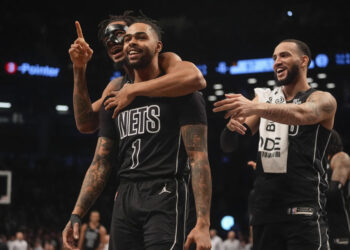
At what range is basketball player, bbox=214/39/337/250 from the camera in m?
4.47

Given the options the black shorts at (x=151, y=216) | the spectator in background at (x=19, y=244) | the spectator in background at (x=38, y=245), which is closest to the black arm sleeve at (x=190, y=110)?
the black shorts at (x=151, y=216)

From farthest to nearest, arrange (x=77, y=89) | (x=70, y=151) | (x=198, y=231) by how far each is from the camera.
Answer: (x=70, y=151), (x=77, y=89), (x=198, y=231)

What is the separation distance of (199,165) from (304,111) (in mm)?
1162

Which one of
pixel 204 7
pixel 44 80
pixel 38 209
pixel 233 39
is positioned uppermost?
pixel 204 7

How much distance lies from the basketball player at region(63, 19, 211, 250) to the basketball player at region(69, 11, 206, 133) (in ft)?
0.39

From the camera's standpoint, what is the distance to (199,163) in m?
3.62

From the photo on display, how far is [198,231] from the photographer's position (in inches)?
133

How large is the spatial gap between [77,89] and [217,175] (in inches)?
1032

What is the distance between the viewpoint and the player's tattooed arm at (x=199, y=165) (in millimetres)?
3551

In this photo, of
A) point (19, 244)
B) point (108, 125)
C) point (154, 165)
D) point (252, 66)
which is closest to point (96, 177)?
point (108, 125)

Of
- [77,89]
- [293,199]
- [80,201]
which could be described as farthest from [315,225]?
[77,89]

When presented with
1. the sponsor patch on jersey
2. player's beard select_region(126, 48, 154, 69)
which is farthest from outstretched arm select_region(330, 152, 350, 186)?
player's beard select_region(126, 48, 154, 69)

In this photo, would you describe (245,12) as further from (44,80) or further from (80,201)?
(80,201)

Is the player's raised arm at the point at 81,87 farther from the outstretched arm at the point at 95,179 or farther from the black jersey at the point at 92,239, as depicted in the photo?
the black jersey at the point at 92,239
